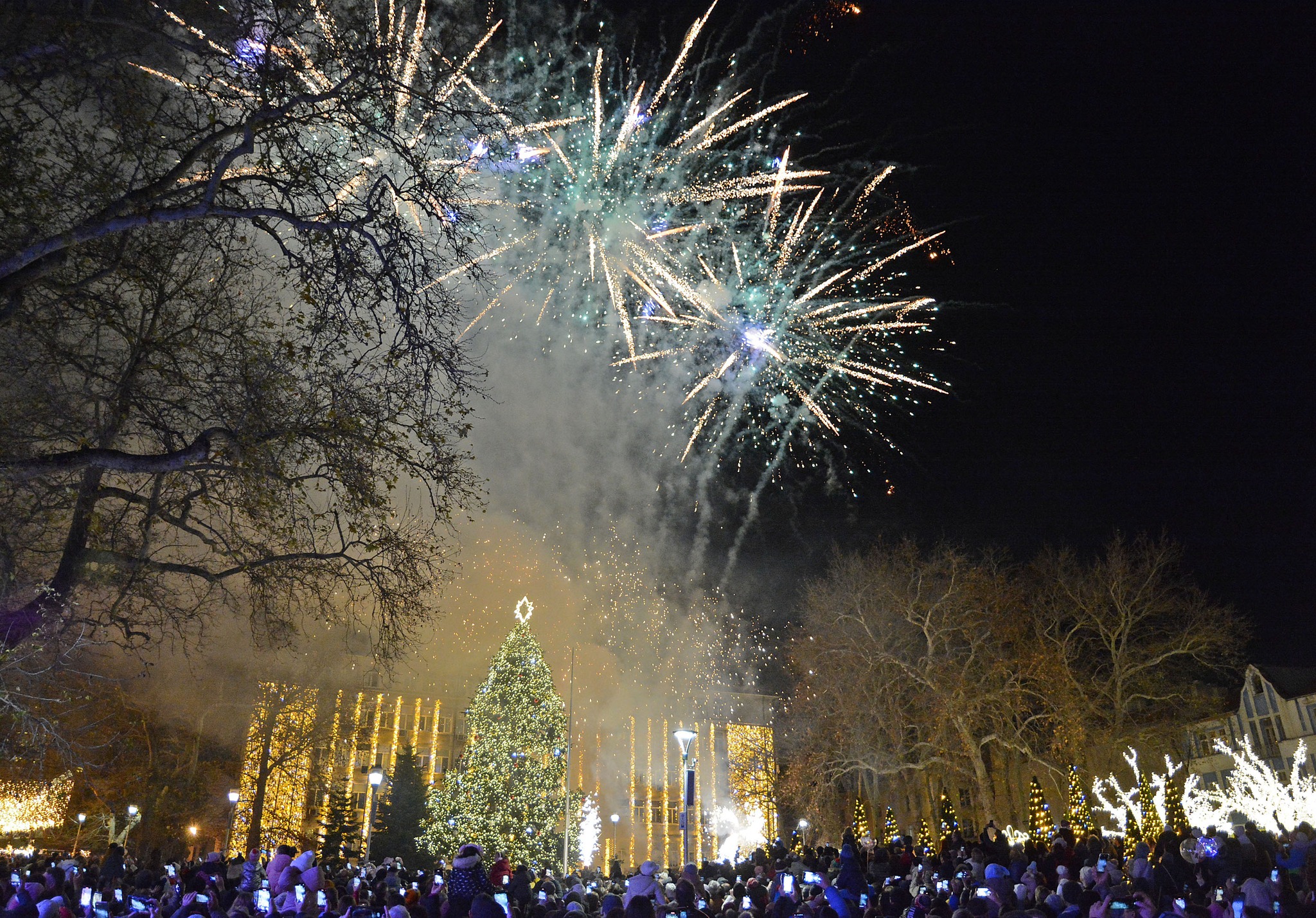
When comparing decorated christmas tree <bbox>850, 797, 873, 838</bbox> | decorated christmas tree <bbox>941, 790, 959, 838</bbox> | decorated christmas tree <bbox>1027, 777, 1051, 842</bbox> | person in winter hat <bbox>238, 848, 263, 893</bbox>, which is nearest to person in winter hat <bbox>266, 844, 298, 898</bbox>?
person in winter hat <bbox>238, 848, 263, 893</bbox>

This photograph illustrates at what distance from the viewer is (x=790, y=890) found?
12109 millimetres

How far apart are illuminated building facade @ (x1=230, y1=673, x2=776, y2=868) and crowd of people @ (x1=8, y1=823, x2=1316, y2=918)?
856 inches

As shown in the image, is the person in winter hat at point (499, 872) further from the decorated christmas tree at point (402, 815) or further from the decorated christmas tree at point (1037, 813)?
the decorated christmas tree at point (402, 815)

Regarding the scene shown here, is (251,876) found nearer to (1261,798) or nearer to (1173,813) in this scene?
(1173,813)

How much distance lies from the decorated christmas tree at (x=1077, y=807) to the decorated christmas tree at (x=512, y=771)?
720 inches

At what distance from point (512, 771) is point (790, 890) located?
86.5 ft

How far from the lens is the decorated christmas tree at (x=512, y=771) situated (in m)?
35.2

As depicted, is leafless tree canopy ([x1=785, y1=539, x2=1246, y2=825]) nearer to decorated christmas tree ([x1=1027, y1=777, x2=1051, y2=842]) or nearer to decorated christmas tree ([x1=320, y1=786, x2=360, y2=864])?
decorated christmas tree ([x1=1027, y1=777, x2=1051, y2=842])

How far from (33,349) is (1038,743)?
130ft

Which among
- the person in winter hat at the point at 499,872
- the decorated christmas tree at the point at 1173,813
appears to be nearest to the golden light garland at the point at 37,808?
the person in winter hat at the point at 499,872

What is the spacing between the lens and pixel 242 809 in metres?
53.8

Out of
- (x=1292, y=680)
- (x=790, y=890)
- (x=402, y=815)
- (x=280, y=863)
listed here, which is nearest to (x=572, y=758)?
(x=402, y=815)

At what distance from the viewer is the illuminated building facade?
144ft

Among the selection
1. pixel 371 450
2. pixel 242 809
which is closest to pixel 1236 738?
pixel 371 450
